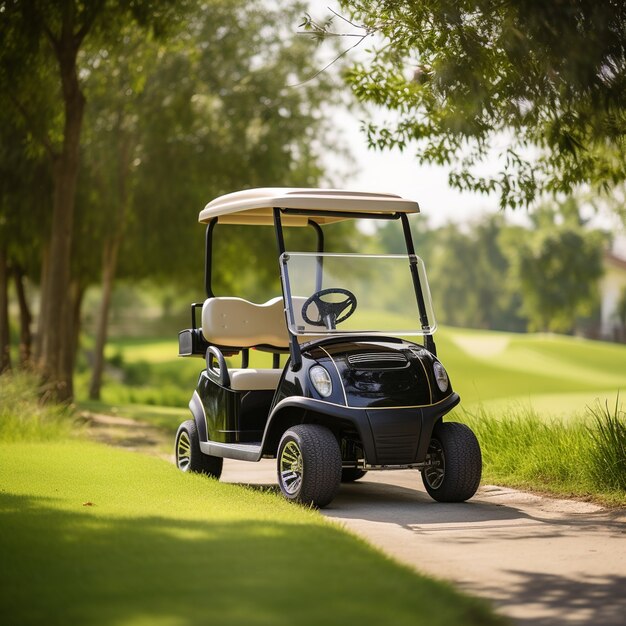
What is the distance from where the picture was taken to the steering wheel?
28.9 feet

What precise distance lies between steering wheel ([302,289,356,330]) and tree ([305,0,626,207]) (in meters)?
1.61

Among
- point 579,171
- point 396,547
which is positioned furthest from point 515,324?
point 396,547

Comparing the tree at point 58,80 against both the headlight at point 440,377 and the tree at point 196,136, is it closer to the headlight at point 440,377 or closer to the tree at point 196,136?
the tree at point 196,136

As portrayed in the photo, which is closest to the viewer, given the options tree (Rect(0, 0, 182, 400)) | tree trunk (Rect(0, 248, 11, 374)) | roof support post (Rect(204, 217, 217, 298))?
roof support post (Rect(204, 217, 217, 298))

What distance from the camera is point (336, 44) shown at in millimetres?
22688

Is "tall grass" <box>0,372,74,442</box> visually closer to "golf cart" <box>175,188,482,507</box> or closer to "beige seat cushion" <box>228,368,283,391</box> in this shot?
"golf cart" <box>175,188,482,507</box>

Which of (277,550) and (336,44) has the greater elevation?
(336,44)

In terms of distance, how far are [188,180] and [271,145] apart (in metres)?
1.75

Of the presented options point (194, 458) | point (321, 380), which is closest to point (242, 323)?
point (194, 458)

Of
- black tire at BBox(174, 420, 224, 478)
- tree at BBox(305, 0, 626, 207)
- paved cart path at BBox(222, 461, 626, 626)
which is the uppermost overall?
tree at BBox(305, 0, 626, 207)

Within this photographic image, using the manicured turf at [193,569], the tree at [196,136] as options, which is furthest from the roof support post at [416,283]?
the tree at [196,136]

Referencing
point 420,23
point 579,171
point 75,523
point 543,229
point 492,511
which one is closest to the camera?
point 75,523

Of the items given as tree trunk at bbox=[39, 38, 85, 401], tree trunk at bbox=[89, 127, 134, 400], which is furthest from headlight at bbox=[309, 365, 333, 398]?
tree trunk at bbox=[89, 127, 134, 400]

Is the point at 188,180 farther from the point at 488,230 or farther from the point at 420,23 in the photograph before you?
the point at 488,230
